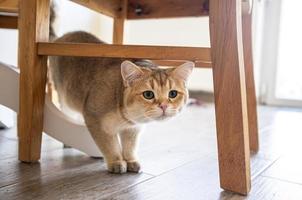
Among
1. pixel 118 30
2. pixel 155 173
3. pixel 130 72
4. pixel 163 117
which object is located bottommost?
pixel 155 173

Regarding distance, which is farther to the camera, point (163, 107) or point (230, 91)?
point (163, 107)

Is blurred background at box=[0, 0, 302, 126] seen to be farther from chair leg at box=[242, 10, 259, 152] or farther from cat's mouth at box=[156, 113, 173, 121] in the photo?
cat's mouth at box=[156, 113, 173, 121]

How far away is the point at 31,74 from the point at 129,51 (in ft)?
1.02

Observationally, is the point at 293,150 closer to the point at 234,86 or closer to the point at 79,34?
the point at 234,86

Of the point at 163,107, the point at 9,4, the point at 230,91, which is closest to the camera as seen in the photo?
the point at 230,91

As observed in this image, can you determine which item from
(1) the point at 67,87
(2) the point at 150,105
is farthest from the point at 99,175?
(1) the point at 67,87

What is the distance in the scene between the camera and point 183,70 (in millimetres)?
997

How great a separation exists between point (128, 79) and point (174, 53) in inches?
7.2

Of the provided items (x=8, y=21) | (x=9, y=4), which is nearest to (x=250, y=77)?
(x=9, y=4)

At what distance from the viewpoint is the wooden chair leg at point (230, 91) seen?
824 millimetres

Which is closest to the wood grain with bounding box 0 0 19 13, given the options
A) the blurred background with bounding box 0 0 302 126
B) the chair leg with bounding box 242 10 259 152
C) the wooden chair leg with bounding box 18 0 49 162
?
the wooden chair leg with bounding box 18 0 49 162

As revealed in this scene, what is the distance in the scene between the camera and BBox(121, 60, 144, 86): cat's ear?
96cm

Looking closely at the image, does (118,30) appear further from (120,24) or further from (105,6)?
(105,6)

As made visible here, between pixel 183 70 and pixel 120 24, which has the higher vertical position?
pixel 120 24
